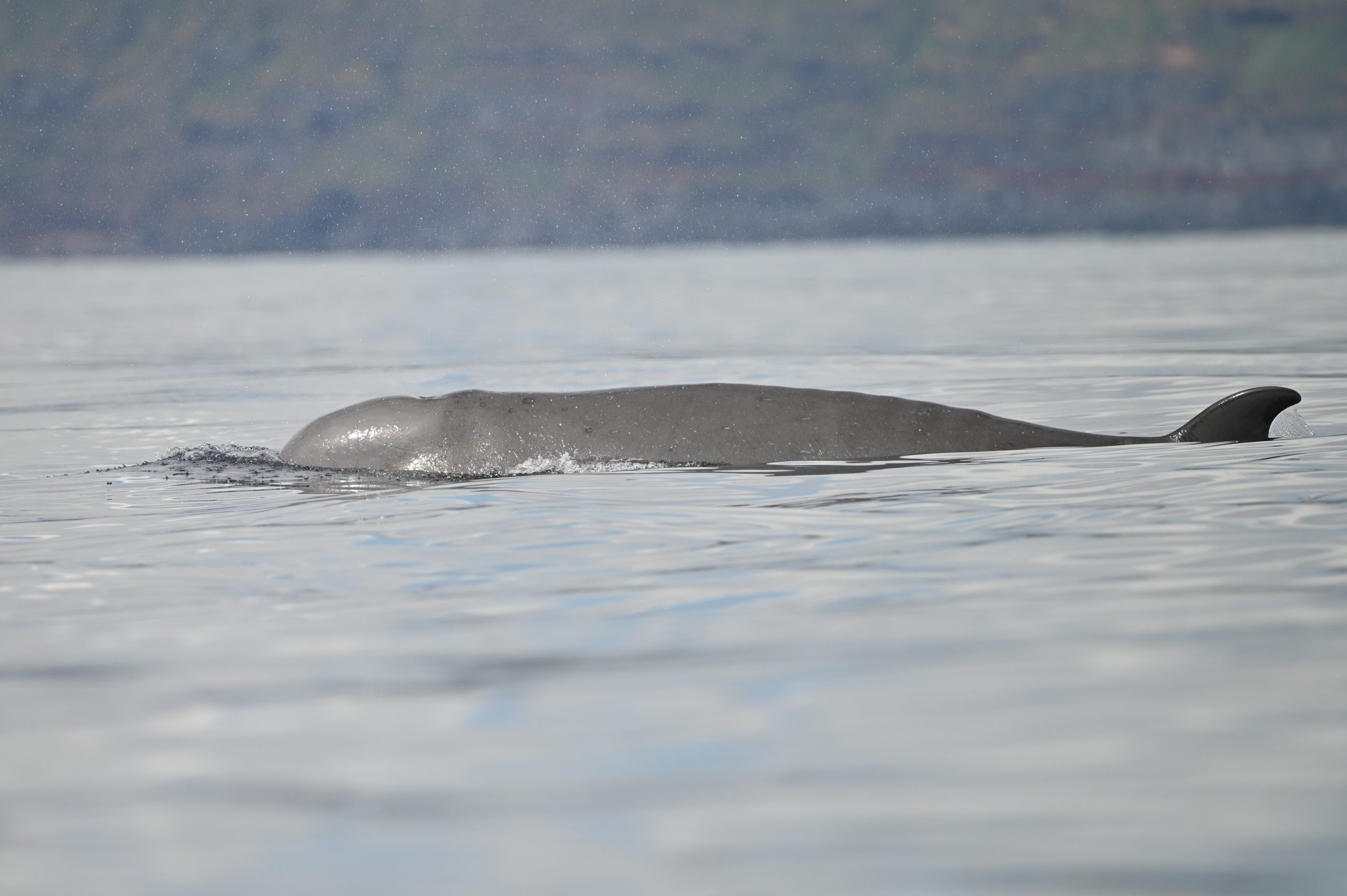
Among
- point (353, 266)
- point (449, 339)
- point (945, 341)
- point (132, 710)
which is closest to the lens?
point (132, 710)

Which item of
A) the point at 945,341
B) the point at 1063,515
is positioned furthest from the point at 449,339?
the point at 1063,515

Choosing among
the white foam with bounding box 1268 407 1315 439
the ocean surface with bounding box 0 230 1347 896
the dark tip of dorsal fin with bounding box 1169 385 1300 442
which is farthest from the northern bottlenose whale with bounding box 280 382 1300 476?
the white foam with bounding box 1268 407 1315 439

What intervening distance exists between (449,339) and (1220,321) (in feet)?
43.0

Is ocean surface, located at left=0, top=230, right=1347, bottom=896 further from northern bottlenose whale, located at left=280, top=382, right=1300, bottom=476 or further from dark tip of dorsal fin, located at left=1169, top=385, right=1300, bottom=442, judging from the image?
northern bottlenose whale, located at left=280, top=382, right=1300, bottom=476

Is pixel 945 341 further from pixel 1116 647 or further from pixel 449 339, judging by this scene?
pixel 1116 647

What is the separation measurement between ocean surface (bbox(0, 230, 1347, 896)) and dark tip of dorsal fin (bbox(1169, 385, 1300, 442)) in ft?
0.54

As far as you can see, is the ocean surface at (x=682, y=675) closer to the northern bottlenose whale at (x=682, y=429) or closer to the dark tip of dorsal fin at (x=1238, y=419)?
the dark tip of dorsal fin at (x=1238, y=419)

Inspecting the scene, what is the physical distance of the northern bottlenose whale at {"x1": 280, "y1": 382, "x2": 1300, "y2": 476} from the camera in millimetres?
11688

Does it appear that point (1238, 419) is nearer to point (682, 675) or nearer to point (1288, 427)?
point (1288, 427)

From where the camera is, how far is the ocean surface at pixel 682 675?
4.22 meters

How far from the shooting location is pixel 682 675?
5.87 meters

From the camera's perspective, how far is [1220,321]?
97.9 ft

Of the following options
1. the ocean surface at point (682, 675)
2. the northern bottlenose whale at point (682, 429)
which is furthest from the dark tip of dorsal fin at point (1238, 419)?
the ocean surface at point (682, 675)

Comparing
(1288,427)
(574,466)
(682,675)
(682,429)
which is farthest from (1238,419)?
(682,675)
